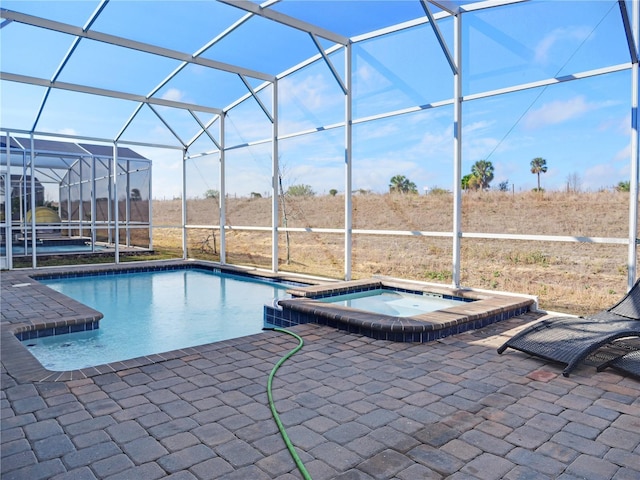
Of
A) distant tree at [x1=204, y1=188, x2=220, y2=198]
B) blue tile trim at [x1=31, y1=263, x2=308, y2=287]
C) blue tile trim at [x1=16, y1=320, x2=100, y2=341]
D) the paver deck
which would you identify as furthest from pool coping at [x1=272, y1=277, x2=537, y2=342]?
distant tree at [x1=204, y1=188, x2=220, y2=198]

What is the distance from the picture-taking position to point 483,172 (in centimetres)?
662

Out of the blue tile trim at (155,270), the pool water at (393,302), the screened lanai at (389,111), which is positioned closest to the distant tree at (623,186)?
the screened lanai at (389,111)

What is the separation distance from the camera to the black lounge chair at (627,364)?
130 inches

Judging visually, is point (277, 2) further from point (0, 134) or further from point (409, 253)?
point (0, 134)

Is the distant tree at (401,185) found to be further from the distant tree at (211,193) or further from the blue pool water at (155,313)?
the distant tree at (211,193)

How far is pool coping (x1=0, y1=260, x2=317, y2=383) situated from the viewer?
336 cm

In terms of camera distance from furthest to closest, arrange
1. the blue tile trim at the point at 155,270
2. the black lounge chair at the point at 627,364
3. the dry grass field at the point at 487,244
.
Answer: the blue tile trim at the point at 155,270
the dry grass field at the point at 487,244
the black lounge chair at the point at 627,364

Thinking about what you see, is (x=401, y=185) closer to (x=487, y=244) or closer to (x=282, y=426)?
(x=487, y=244)

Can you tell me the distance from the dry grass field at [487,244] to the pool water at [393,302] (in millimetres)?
939

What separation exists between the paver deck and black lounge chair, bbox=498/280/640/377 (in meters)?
0.12

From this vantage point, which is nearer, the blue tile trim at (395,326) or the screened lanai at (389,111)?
the blue tile trim at (395,326)

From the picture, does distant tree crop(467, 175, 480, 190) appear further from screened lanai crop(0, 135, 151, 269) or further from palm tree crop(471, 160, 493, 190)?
screened lanai crop(0, 135, 151, 269)

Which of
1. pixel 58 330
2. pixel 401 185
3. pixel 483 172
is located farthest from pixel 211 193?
pixel 483 172

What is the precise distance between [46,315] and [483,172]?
6.03m
